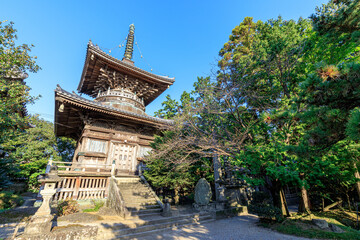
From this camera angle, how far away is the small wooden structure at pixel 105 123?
9016 millimetres

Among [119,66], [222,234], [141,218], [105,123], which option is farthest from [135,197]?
[119,66]

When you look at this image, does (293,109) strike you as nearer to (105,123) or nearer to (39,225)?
(39,225)

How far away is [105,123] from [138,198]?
6.18m

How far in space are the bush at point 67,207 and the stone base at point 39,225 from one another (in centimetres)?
272

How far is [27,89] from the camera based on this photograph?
317 inches

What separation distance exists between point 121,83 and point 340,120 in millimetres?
14364

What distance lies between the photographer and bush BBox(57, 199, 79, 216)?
7152 mm

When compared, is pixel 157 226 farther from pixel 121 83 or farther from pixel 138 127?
pixel 121 83

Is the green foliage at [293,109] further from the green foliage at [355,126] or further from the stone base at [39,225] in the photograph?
the stone base at [39,225]

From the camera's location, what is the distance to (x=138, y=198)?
8.33 m

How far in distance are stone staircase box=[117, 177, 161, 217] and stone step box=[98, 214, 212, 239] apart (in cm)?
92

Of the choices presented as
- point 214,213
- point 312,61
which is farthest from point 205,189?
point 312,61

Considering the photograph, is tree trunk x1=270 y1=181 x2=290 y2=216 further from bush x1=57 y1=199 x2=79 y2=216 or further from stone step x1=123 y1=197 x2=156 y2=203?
bush x1=57 y1=199 x2=79 y2=216

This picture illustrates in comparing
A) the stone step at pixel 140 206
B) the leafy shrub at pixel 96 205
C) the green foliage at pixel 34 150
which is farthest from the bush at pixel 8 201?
the stone step at pixel 140 206
